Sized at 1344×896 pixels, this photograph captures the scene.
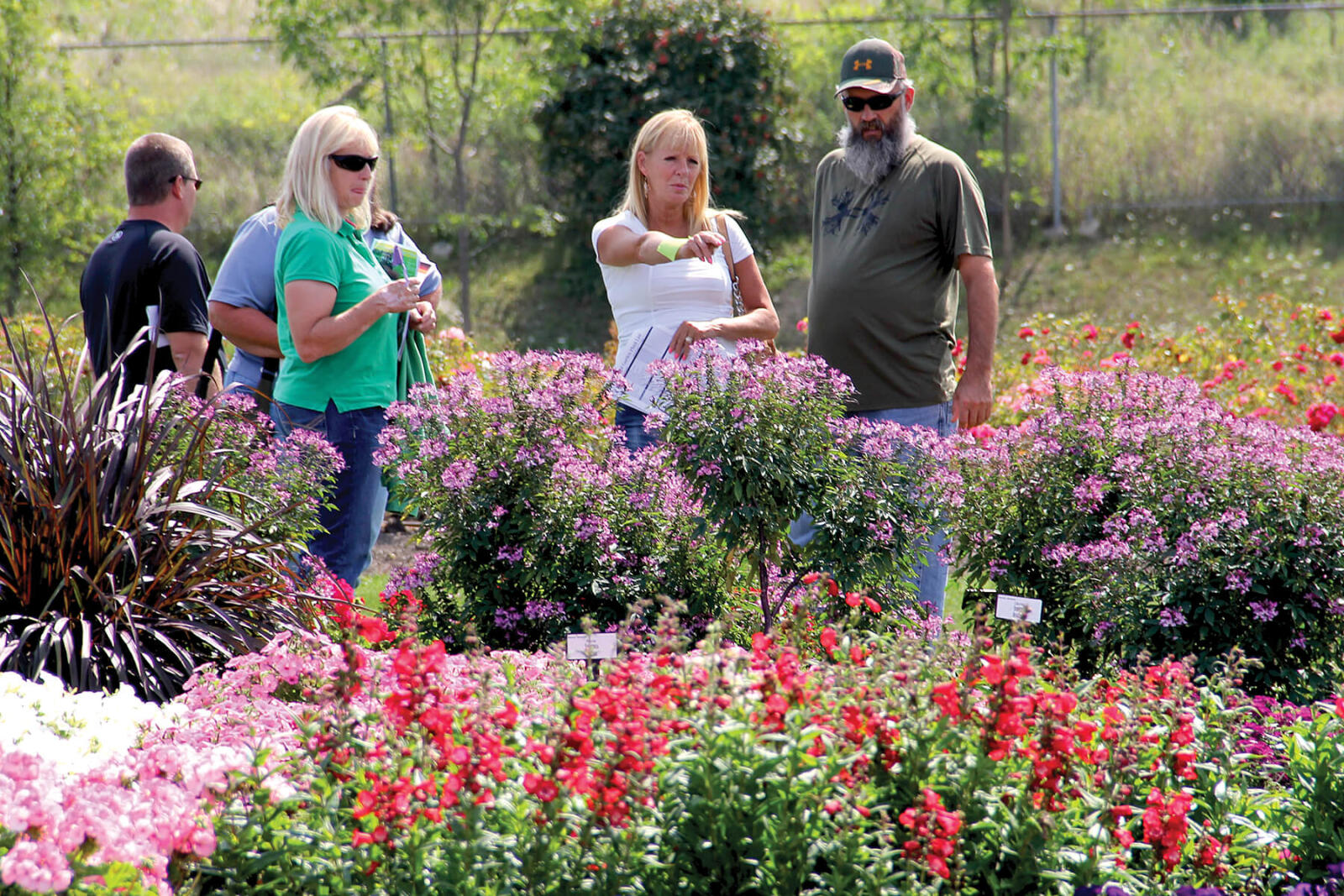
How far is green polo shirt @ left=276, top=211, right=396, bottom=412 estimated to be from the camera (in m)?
3.89

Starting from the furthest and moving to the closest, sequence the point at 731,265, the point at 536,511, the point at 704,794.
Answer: the point at 731,265, the point at 536,511, the point at 704,794

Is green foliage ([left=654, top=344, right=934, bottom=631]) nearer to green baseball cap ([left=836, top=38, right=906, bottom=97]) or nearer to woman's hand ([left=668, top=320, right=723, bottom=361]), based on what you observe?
woman's hand ([left=668, top=320, right=723, bottom=361])

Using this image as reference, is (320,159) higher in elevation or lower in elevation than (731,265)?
higher

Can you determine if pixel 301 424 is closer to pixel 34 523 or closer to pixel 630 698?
pixel 34 523

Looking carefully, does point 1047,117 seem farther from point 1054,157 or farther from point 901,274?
point 901,274

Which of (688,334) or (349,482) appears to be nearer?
(688,334)

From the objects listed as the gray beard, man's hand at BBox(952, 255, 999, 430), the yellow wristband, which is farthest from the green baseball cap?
the yellow wristband

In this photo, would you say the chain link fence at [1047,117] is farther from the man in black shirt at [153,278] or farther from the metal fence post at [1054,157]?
the man in black shirt at [153,278]

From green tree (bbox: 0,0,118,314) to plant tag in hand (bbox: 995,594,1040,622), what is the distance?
30.5 ft

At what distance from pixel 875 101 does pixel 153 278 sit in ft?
7.96

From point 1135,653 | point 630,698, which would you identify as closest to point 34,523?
point 630,698

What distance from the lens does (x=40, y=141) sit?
10.6 metres

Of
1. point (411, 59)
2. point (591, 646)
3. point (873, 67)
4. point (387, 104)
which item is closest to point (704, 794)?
point (591, 646)

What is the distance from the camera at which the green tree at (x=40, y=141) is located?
10.5m
